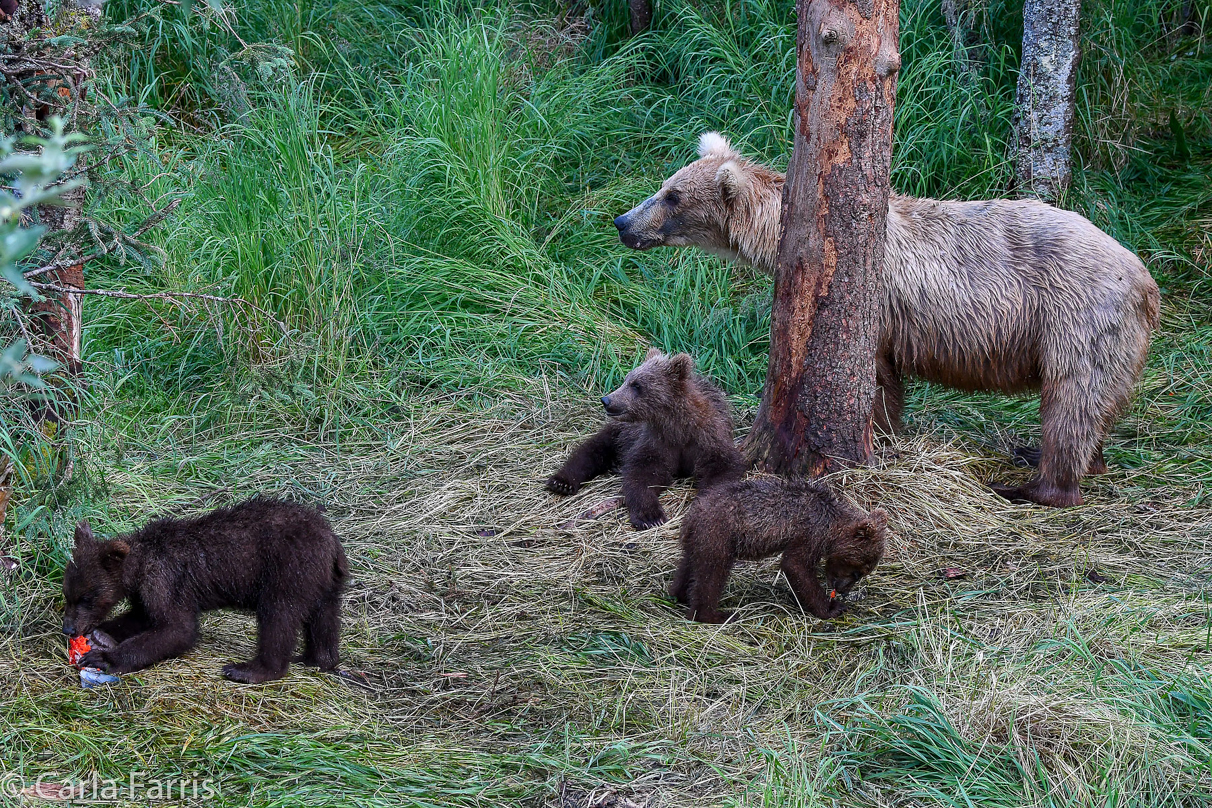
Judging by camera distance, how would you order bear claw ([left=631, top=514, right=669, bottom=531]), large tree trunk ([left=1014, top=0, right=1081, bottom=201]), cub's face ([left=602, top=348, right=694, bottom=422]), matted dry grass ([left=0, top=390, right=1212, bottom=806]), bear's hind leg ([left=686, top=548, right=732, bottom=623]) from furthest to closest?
large tree trunk ([left=1014, top=0, right=1081, bottom=201])
cub's face ([left=602, top=348, right=694, bottom=422])
bear claw ([left=631, top=514, right=669, bottom=531])
bear's hind leg ([left=686, top=548, right=732, bottom=623])
matted dry grass ([left=0, top=390, right=1212, bottom=806])

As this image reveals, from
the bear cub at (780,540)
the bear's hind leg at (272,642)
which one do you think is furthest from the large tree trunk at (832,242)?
the bear's hind leg at (272,642)

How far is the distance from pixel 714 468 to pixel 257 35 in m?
5.51

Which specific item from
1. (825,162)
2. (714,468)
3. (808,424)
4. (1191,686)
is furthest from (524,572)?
(1191,686)

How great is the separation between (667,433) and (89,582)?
2.54m

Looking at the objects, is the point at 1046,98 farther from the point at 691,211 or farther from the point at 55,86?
the point at 55,86

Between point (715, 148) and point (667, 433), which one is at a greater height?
point (715, 148)

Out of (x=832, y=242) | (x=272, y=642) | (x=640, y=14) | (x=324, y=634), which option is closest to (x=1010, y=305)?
(x=832, y=242)

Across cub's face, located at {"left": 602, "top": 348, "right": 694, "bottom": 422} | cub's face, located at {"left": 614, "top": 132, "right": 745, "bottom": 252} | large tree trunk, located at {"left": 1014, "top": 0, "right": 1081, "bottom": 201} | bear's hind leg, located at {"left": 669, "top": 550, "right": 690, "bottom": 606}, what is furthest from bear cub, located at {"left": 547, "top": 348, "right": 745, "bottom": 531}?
large tree trunk, located at {"left": 1014, "top": 0, "right": 1081, "bottom": 201}

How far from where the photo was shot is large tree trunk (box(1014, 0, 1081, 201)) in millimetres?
7039

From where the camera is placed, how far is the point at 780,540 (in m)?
4.17

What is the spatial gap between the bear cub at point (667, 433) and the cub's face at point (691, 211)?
3.41ft

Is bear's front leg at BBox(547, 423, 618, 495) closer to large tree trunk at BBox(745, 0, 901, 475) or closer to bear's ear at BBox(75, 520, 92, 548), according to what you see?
large tree trunk at BBox(745, 0, 901, 475)

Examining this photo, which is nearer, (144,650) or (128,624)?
(144,650)

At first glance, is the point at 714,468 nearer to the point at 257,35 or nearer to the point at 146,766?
the point at 146,766
